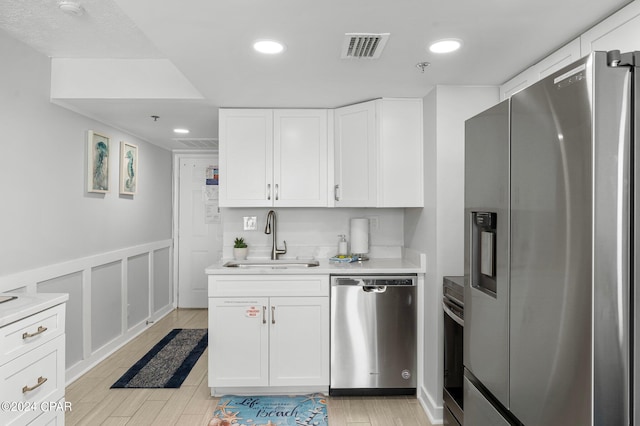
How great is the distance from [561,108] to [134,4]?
158cm

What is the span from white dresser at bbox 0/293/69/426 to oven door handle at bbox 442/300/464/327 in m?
2.20

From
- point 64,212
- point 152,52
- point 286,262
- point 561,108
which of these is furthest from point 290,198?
point 561,108

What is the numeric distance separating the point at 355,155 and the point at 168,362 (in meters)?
2.51

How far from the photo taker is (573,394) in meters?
1.00

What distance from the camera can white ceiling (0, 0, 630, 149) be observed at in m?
1.65

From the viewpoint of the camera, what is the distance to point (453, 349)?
2.29m

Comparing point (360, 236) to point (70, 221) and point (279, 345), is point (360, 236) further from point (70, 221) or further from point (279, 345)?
point (70, 221)

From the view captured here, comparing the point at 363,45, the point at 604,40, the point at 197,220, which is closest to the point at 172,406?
the point at 363,45

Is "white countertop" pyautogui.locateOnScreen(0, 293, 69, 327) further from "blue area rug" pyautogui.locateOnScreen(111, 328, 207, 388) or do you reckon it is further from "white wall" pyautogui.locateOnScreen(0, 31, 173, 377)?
"blue area rug" pyautogui.locateOnScreen(111, 328, 207, 388)

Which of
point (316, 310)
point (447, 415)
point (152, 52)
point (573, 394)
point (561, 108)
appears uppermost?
point (152, 52)

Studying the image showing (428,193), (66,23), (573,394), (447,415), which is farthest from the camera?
(428,193)

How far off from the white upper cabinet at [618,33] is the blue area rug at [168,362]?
345cm

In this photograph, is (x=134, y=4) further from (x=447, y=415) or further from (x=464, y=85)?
(x=447, y=415)

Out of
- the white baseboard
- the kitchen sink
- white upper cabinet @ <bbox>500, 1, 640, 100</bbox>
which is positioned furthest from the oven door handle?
white upper cabinet @ <bbox>500, 1, 640, 100</bbox>
